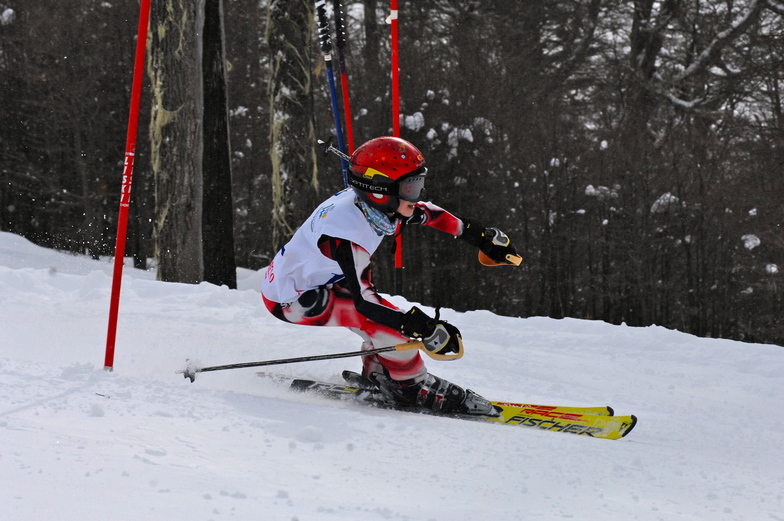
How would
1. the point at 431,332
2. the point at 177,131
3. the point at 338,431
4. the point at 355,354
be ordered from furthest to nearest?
the point at 177,131, the point at 355,354, the point at 431,332, the point at 338,431

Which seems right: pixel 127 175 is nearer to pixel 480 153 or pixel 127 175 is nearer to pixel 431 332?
pixel 431 332

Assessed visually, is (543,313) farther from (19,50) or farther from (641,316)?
(19,50)

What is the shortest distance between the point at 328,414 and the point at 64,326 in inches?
110

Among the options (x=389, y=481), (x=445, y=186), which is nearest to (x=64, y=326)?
(x=389, y=481)

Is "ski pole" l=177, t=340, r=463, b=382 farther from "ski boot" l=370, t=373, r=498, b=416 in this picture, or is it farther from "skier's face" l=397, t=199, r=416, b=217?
"skier's face" l=397, t=199, r=416, b=217

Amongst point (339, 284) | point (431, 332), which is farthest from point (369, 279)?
point (431, 332)

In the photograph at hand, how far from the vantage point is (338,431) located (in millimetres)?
3260

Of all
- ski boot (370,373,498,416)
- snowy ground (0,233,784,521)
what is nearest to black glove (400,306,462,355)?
snowy ground (0,233,784,521)

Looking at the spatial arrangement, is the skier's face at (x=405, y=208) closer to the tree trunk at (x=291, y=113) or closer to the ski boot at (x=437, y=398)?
the ski boot at (x=437, y=398)

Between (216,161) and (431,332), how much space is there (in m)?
6.44

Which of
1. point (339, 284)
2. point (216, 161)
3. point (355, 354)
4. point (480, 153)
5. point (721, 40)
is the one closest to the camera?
point (355, 354)

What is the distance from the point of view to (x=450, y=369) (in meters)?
5.39

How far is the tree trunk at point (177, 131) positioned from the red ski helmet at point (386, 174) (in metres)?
4.29

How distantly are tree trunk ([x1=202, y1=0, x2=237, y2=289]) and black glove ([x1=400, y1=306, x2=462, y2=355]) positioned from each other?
587cm
